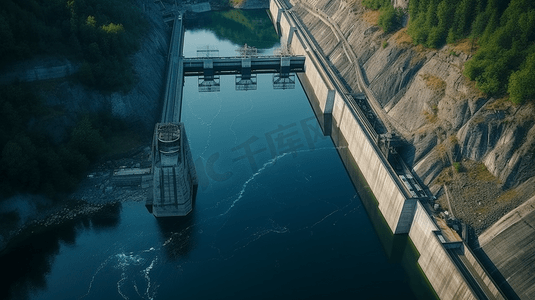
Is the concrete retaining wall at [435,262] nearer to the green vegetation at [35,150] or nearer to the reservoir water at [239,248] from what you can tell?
the reservoir water at [239,248]

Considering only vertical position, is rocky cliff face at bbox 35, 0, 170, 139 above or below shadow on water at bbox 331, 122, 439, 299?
above

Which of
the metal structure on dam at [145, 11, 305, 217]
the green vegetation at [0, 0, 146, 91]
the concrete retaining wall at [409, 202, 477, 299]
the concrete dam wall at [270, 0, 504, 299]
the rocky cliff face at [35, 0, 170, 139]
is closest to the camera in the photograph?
the concrete retaining wall at [409, 202, 477, 299]

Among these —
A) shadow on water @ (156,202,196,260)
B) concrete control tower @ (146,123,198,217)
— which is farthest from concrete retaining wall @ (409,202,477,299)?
concrete control tower @ (146,123,198,217)

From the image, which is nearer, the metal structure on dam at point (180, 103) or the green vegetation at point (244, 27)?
the metal structure on dam at point (180, 103)

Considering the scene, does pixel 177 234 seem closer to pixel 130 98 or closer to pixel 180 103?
pixel 130 98

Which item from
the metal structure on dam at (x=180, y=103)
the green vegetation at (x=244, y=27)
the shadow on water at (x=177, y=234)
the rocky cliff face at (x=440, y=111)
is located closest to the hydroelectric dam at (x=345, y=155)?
the metal structure on dam at (x=180, y=103)

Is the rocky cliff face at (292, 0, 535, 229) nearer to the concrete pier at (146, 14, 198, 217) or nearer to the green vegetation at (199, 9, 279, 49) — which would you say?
the concrete pier at (146, 14, 198, 217)
